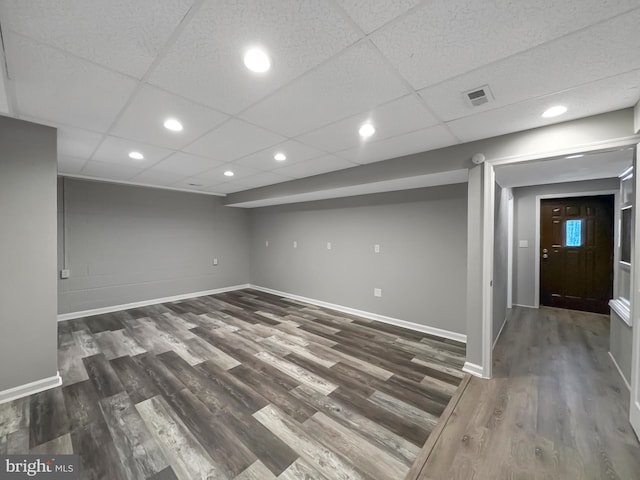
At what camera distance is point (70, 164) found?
349 cm

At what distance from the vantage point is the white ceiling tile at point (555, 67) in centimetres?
120

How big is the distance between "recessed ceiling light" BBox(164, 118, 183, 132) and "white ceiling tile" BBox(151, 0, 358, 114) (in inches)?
21.0

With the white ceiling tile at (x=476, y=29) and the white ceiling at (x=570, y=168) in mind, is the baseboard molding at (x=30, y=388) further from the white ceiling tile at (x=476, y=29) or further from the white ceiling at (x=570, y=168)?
the white ceiling at (x=570, y=168)

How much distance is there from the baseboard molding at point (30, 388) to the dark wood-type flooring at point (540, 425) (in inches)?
125

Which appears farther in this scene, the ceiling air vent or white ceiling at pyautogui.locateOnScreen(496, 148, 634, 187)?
white ceiling at pyautogui.locateOnScreen(496, 148, 634, 187)

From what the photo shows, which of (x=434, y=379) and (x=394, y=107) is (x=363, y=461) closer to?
(x=434, y=379)

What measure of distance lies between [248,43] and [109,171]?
393cm

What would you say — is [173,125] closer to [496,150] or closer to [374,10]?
[374,10]

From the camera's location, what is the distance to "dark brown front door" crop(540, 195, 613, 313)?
178 inches

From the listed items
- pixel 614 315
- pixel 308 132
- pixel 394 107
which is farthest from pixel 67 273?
pixel 614 315

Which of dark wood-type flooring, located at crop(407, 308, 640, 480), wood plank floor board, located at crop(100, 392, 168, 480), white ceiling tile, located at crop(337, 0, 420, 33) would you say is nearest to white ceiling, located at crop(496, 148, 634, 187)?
white ceiling tile, located at crop(337, 0, 420, 33)

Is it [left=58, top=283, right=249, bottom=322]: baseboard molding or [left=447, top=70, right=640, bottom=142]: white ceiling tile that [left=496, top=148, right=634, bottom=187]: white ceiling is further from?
[left=58, top=283, right=249, bottom=322]: baseboard molding

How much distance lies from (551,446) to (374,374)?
135 cm

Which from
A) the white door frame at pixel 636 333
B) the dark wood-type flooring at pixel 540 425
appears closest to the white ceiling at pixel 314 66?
the white door frame at pixel 636 333
